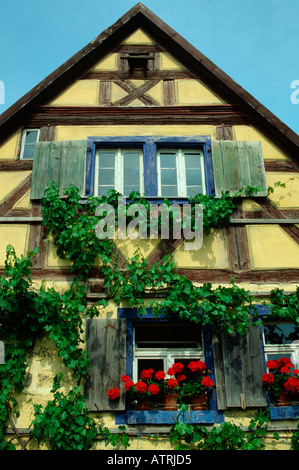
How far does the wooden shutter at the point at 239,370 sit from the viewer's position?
554 cm

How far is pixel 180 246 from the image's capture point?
646 centimetres

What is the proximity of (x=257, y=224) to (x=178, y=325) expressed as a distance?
1838 mm

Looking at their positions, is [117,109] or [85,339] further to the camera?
[117,109]

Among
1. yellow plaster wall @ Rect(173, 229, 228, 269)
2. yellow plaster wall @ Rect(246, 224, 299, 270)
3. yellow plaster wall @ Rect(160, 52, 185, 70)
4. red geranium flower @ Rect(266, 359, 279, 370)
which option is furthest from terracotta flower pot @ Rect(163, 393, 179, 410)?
yellow plaster wall @ Rect(160, 52, 185, 70)

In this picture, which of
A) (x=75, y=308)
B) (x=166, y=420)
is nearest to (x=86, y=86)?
(x=75, y=308)

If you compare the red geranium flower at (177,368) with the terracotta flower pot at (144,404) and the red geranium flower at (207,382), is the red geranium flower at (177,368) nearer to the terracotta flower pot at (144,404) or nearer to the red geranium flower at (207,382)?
the red geranium flower at (207,382)

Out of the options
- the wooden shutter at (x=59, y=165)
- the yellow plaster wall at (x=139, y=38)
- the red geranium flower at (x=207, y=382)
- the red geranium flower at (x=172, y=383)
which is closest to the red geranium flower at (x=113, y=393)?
the red geranium flower at (x=172, y=383)

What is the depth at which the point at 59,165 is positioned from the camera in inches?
279

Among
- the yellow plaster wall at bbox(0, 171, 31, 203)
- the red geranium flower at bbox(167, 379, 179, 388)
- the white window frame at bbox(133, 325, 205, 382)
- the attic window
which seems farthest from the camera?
the attic window

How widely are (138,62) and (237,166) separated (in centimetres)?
262

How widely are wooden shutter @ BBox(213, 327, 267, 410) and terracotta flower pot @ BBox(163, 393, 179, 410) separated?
51cm

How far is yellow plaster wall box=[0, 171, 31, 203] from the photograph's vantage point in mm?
6910

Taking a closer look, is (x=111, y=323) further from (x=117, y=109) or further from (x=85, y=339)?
(x=117, y=109)

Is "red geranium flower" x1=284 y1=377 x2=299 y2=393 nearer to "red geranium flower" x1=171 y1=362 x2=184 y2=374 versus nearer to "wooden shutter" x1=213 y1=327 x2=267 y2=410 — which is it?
"wooden shutter" x1=213 y1=327 x2=267 y2=410
